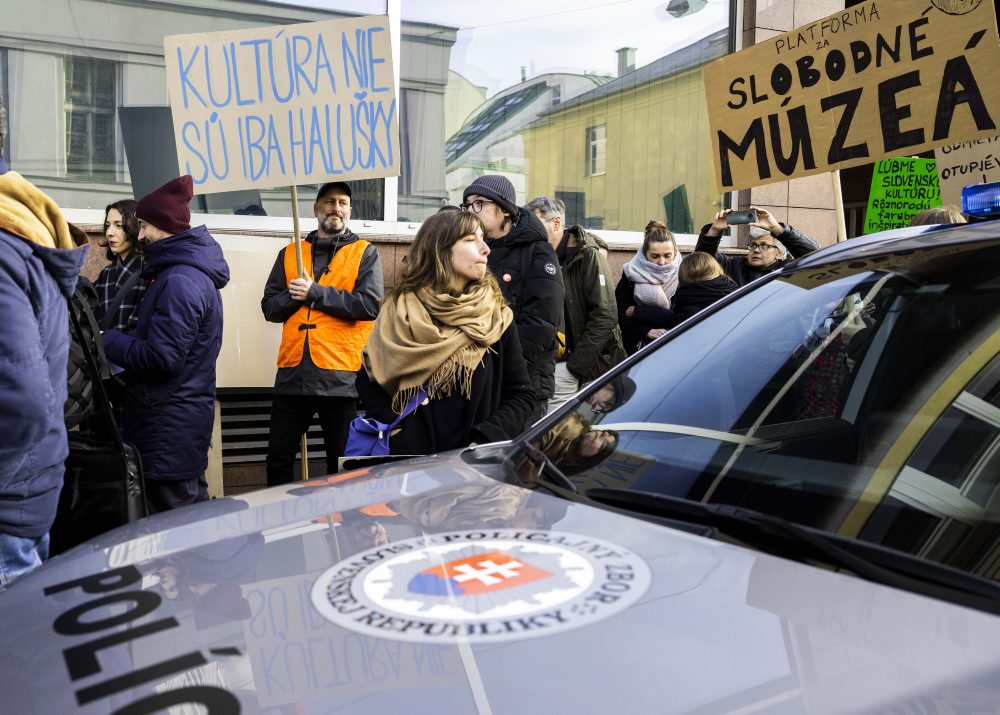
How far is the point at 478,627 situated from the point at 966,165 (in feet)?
15.6

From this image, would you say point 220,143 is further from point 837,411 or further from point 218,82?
point 837,411

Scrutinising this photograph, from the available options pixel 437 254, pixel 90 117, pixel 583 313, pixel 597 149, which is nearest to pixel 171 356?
pixel 437 254

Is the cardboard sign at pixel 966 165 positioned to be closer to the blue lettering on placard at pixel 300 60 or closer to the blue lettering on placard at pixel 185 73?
the blue lettering on placard at pixel 300 60

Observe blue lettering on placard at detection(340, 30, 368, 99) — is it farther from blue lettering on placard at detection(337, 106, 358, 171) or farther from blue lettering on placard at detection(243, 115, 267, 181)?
blue lettering on placard at detection(243, 115, 267, 181)

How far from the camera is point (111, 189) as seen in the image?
6.85 m

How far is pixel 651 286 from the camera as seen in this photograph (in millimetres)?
6336

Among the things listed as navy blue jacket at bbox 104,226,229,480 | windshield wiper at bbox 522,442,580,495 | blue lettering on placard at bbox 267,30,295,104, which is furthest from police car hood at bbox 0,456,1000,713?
blue lettering on placard at bbox 267,30,295,104

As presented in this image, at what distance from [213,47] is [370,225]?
8.52 feet

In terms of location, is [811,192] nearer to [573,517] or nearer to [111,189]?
[111,189]

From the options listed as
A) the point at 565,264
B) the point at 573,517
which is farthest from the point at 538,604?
the point at 565,264

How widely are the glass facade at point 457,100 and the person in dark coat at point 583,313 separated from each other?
197 centimetres

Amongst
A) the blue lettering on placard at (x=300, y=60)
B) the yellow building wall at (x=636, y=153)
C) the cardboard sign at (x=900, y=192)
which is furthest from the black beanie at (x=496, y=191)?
the yellow building wall at (x=636, y=153)

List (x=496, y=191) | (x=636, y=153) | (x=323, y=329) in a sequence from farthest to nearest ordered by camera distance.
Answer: (x=636, y=153) < (x=323, y=329) < (x=496, y=191)

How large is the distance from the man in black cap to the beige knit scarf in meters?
2.02
